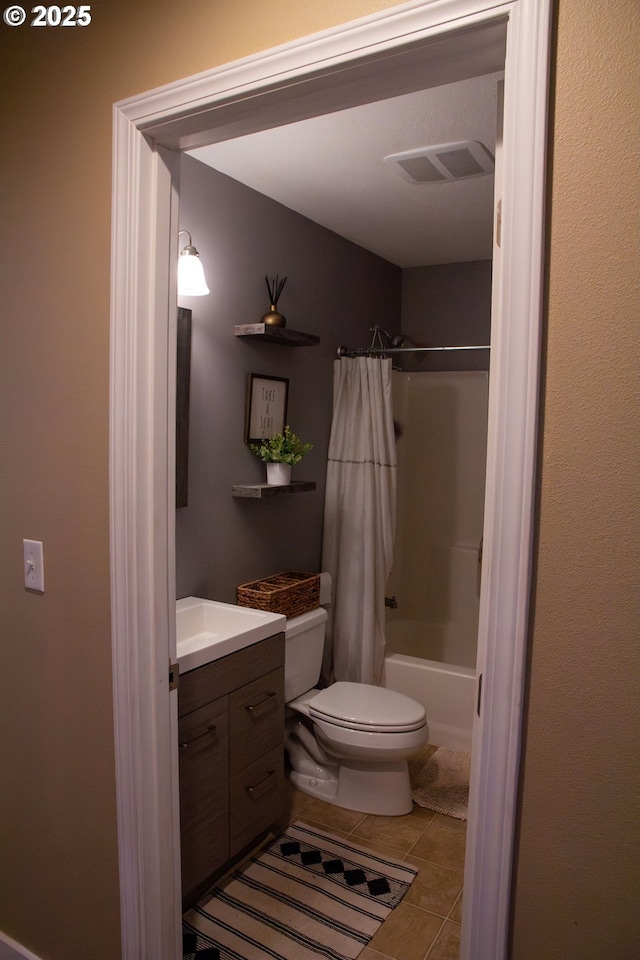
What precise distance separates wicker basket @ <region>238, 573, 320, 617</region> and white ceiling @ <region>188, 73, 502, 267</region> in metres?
1.61

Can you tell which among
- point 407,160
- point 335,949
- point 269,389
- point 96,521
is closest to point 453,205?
point 407,160

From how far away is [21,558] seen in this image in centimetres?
157

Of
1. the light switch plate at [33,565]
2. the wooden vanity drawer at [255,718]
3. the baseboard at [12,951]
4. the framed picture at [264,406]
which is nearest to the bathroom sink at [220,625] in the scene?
the wooden vanity drawer at [255,718]

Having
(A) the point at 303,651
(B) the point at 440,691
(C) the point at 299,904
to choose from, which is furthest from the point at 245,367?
(C) the point at 299,904

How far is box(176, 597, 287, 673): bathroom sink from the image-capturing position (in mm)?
2047

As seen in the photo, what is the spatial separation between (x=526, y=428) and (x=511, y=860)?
63cm

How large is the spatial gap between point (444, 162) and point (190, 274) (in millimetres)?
1000

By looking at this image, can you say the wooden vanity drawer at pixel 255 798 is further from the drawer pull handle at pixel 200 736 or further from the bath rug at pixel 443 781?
the bath rug at pixel 443 781

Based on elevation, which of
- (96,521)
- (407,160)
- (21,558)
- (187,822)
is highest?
(407,160)

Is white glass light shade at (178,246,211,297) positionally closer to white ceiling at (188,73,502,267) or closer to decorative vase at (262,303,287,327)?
white ceiling at (188,73,502,267)

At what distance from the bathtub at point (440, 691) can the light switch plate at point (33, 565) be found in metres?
2.12

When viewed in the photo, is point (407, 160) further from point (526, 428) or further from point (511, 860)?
point (511, 860)

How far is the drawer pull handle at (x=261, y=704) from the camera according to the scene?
2184 millimetres

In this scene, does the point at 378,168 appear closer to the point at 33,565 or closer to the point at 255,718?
the point at 33,565
